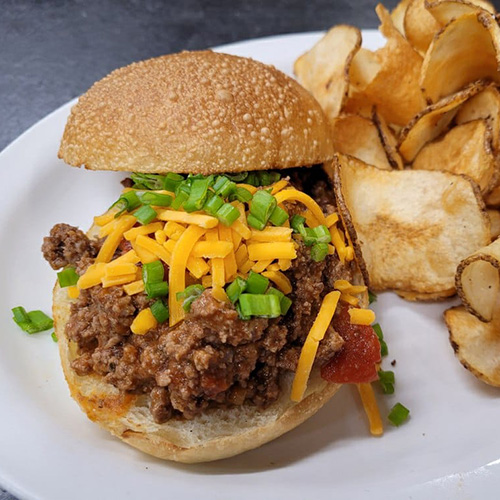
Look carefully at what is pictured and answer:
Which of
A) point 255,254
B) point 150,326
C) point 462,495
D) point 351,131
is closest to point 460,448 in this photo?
point 462,495

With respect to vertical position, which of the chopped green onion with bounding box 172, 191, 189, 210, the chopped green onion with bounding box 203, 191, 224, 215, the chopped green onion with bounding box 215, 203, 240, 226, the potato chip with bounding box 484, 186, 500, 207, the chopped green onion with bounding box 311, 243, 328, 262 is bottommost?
the potato chip with bounding box 484, 186, 500, 207

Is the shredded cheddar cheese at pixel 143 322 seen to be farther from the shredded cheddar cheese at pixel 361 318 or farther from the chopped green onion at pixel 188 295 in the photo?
the shredded cheddar cheese at pixel 361 318

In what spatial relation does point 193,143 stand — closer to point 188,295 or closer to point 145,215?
point 145,215

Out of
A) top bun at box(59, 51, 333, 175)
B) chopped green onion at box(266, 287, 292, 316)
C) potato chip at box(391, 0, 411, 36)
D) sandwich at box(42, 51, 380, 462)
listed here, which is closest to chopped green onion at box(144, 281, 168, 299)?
sandwich at box(42, 51, 380, 462)

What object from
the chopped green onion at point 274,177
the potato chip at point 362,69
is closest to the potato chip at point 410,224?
the chopped green onion at point 274,177

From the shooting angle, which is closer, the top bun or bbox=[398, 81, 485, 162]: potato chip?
the top bun

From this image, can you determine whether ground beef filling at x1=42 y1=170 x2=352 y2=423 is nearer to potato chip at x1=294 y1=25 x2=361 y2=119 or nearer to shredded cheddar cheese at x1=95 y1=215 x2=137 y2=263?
shredded cheddar cheese at x1=95 y1=215 x2=137 y2=263

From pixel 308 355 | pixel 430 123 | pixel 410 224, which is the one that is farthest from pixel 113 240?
pixel 430 123
